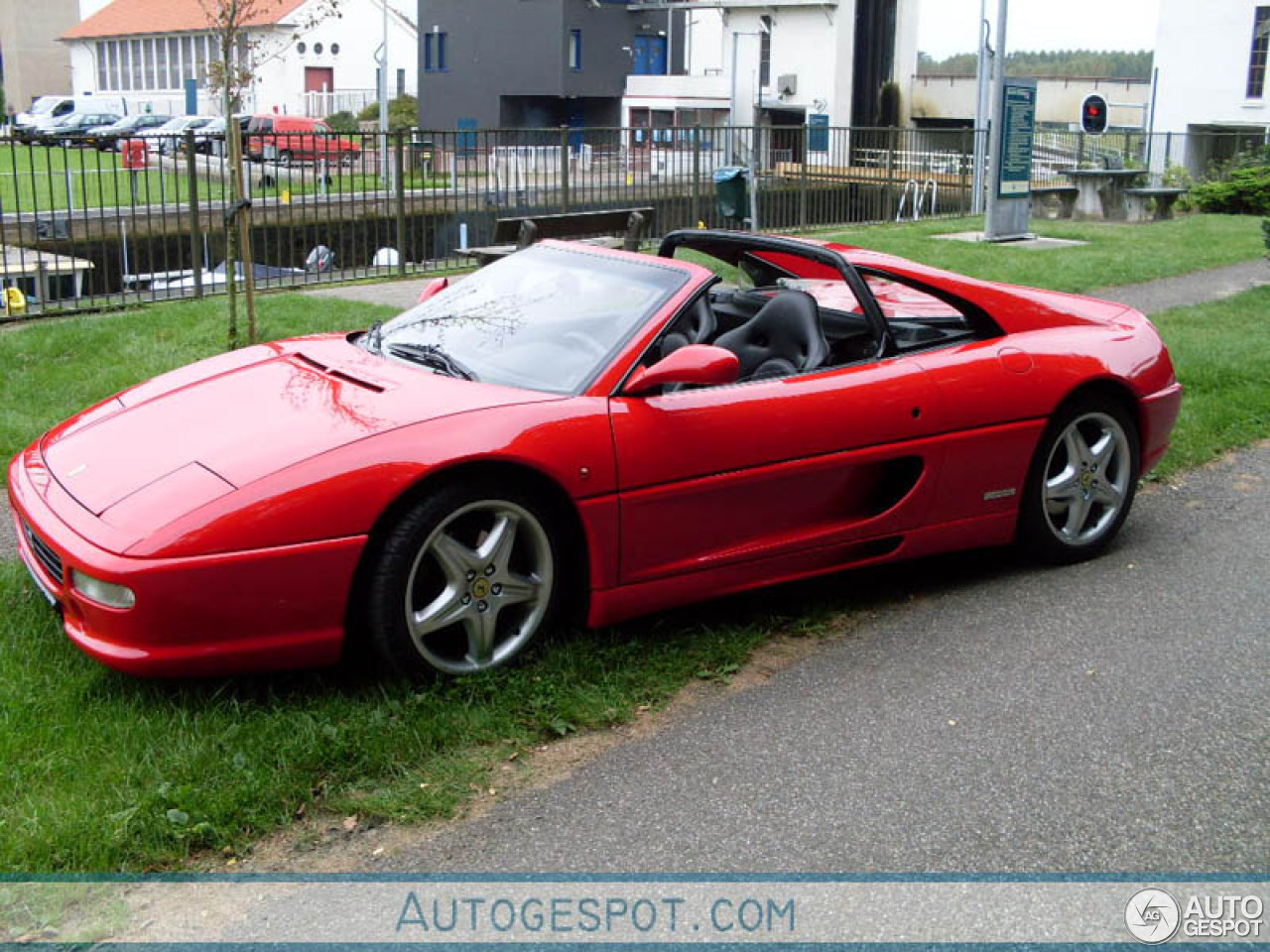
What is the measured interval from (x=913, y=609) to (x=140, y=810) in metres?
2.83

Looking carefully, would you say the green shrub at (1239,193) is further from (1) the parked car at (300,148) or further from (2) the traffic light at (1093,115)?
Answer: (1) the parked car at (300,148)

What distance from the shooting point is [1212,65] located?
42.4 meters

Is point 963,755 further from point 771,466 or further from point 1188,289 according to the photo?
point 1188,289

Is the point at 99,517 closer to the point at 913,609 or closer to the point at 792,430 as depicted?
the point at 792,430

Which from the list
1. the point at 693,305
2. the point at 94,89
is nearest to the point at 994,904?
the point at 693,305

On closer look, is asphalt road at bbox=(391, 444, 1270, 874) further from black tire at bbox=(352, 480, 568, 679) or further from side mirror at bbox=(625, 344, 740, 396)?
side mirror at bbox=(625, 344, 740, 396)

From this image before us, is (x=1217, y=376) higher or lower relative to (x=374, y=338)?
lower

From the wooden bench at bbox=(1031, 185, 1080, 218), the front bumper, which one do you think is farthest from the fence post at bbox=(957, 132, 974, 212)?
the front bumper

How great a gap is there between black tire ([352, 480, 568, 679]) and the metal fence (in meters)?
8.15

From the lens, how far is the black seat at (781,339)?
16.6 ft

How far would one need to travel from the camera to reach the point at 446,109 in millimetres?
60312

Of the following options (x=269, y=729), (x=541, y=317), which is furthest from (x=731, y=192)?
(x=269, y=729)

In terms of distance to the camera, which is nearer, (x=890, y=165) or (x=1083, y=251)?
(x=1083, y=251)

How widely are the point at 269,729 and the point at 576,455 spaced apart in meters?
1.20
